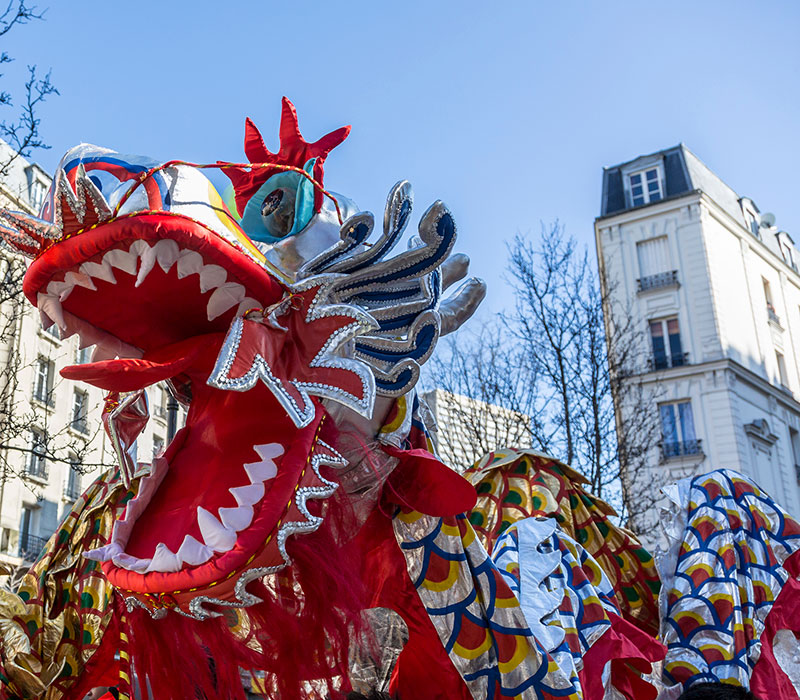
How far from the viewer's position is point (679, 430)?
68.0ft

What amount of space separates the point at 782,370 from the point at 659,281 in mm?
5032

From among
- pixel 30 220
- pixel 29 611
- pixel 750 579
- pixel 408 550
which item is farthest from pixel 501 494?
pixel 30 220

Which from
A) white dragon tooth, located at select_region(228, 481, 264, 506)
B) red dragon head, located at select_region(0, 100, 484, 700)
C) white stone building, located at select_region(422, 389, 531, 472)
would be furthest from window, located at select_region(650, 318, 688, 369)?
white dragon tooth, located at select_region(228, 481, 264, 506)

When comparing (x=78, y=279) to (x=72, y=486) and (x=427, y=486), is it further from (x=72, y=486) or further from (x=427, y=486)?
(x=72, y=486)

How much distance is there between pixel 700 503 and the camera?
3.33 metres

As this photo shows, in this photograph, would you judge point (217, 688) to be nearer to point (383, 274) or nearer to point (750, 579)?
point (383, 274)

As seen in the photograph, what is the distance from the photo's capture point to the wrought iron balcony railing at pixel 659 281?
2181 cm

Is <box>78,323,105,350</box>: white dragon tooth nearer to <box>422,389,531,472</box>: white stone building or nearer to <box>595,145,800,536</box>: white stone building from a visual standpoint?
<box>422,389,531,472</box>: white stone building

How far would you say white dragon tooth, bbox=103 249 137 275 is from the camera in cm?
171

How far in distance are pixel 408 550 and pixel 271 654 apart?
0.46 metres

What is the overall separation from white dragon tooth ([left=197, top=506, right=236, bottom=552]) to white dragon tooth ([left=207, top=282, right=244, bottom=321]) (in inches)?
15.8

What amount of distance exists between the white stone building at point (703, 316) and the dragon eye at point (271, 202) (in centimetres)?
1738

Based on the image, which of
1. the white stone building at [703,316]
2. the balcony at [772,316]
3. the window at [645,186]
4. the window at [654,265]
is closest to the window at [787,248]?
the white stone building at [703,316]

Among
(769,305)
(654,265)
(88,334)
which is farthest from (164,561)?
(769,305)
